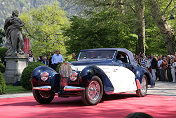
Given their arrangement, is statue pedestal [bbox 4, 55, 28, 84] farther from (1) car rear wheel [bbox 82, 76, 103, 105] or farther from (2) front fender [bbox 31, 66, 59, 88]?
(1) car rear wheel [bbox 82, 76, 103, 105]

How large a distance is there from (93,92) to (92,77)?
46 cm

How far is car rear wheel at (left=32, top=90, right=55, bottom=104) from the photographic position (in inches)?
400

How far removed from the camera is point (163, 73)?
23234mm

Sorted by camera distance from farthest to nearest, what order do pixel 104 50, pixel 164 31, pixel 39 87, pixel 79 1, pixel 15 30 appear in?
pixel 79 1, pixel 164 31, pixel 15 30, pixel 104 50, pixel 39 87

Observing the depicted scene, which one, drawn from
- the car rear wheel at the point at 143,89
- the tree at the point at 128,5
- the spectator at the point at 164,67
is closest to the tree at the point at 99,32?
the tree at the point at 128,5

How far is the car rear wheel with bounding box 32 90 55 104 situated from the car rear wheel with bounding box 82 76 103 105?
1454mm

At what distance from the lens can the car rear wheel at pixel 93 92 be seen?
923 cm

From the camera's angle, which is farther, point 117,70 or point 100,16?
point 100,16

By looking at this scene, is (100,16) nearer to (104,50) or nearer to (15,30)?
(15,30)

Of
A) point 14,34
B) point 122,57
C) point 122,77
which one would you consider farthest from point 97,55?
point 14,34

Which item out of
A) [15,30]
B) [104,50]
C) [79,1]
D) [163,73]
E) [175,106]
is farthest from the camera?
[79,1]

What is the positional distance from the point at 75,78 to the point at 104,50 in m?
2.47

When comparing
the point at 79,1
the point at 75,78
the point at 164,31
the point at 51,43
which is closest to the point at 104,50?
the point at 75,78

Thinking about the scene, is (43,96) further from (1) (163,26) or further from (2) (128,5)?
(2) (128,5)
